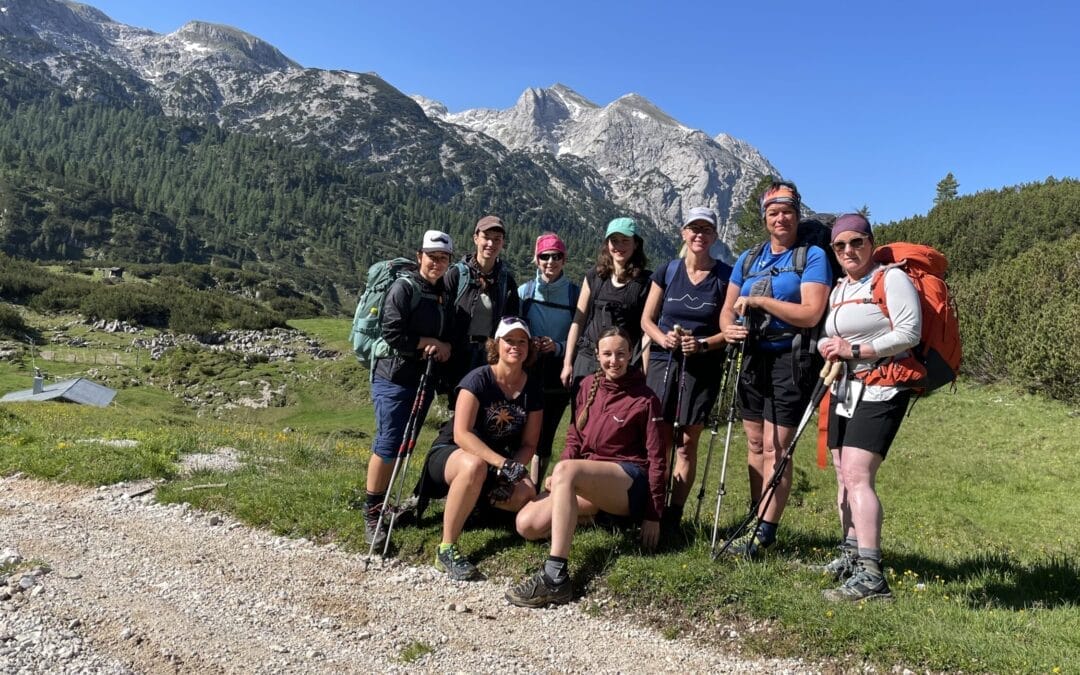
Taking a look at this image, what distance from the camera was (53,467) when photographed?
9.95 metres

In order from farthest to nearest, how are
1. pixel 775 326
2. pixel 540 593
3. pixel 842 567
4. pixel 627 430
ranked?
pixel 627 430 < pixel 775 326 < pixel 842 567 < pixel 540 593

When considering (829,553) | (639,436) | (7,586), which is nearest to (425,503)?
(639,436)

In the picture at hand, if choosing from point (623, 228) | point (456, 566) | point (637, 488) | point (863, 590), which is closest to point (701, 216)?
point (623, 228)

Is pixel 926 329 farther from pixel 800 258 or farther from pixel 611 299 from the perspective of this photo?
pixel 611 299

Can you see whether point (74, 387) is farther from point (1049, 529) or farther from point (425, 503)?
point (1049, 529)

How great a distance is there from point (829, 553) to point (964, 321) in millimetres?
44863

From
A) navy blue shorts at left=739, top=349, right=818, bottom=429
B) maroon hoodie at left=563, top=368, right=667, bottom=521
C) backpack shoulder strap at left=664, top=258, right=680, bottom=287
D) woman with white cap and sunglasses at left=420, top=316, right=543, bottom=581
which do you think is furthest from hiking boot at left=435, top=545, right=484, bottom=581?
backpack shoulder strap at left=664, top=258, right=680, bottom=287

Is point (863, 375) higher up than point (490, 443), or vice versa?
point (863, 375)

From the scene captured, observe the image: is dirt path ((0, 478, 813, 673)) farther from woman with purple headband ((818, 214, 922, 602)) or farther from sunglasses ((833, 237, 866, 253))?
sunglasses ((833, 237, 866, 253))

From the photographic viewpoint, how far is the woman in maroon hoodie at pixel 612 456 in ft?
20.6

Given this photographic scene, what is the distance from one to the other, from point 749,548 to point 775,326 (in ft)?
7.56

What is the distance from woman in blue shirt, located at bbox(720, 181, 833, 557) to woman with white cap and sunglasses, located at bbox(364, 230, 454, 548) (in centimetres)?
324

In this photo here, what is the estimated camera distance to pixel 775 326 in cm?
630

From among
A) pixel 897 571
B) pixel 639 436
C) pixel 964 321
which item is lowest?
pixel 897 571
